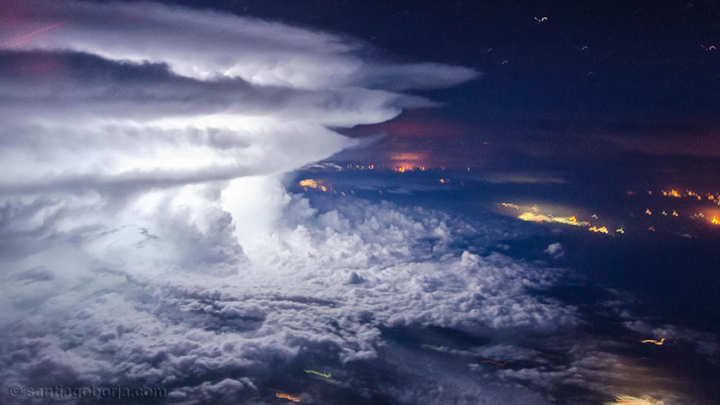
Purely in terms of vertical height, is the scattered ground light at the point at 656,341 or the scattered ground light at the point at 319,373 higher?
the scattered ground light at the point at 656,341

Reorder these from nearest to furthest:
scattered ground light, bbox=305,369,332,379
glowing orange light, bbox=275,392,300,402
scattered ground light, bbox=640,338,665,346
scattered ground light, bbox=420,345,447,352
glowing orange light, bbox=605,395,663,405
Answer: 1. glowing orange light, bbox=275,392,300,402
2. glowing orange light, bbox=605,395,663,405
3. scattered ground light, bbox=305,369,332,379
4. scattered ground light, bbox=420,345,447,352
5. scattered ground light, bbox=640,338,665,346

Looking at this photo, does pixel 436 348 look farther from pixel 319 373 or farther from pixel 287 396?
pixel 287 396

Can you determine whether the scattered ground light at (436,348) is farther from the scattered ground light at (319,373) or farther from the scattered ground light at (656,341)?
the scattered ground light at (656,341)

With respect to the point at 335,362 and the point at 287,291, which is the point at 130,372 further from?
the point at 287,291

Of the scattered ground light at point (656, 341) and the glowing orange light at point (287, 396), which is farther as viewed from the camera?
the scattered ground light at point (656, 341)

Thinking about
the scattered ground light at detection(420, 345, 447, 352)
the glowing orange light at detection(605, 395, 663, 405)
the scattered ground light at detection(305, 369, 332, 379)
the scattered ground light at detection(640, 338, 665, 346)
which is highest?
the scattered ground light at detection(640, 338, 665, 346)

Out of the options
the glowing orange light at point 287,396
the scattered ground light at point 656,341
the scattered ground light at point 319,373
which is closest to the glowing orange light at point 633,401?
the scattered ground light at point 656,341

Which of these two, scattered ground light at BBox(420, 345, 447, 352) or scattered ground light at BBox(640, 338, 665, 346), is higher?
scattered ground light at BBox(640, 338, 665, 346)

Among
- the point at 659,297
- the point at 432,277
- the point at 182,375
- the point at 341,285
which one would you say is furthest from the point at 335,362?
the point at 659,297

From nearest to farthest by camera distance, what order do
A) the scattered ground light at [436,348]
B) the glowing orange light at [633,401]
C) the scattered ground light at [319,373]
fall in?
the glowing orange light at [633,401] < the scattered ground light at [319,373] < the scattered ground light at [436,348]

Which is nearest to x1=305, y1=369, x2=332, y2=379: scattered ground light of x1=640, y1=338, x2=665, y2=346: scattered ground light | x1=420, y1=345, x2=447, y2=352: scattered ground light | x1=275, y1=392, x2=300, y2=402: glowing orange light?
x1=275, y1=392, x2=300, y2=402: glowing orange light

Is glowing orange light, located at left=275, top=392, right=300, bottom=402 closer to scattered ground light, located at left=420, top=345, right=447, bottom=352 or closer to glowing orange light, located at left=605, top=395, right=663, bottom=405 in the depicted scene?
scattered ground light, located at left=420, top=345, right=447, bottom=352
